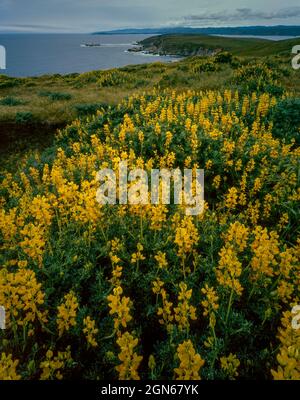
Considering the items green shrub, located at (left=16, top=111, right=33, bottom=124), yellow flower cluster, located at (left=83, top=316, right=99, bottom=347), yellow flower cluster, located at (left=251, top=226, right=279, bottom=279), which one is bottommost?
yellow flower cluster, located at (left=83, top=316, right=99, bottom=347)

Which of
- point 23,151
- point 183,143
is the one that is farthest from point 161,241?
point 23,151

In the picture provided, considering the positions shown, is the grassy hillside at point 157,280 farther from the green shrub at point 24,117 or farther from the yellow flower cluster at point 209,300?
the green shrub at point 24,117

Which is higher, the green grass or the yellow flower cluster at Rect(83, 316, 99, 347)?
the green grass

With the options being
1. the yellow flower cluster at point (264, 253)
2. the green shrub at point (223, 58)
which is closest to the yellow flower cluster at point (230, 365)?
the yellow flower cluster at point (264, 253)

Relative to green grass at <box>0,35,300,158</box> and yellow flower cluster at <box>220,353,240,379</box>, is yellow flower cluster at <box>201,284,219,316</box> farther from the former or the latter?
green grass at <box>0,35,300,158</box>

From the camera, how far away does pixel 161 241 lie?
162 inches

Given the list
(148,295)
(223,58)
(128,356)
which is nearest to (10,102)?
(148,295)

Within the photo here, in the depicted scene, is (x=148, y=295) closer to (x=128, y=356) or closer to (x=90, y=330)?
(x=90, y=330)

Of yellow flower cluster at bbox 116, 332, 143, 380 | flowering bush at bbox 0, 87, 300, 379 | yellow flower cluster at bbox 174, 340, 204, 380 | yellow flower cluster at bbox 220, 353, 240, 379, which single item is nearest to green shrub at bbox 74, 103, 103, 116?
flowering bush at bbox 0, 87, 300, 379

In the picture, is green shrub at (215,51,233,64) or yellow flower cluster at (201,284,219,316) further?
green shrub at (215,51,233,64)

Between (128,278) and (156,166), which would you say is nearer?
(128,278)

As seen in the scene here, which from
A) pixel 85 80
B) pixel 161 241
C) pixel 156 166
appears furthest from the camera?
pixel 85 80
